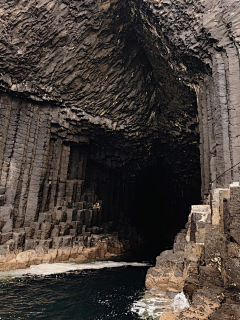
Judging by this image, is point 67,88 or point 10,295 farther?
point 67,88

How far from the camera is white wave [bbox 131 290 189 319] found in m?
6.30

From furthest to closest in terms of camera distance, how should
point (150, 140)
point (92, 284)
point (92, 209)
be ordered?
1. point (150, 140)
2. point (92, 209)
3. point (92, 284)

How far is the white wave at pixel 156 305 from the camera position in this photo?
6302 millimetres

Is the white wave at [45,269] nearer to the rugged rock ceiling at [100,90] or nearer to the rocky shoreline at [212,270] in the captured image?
the rugged rock ceiling at [100,90]

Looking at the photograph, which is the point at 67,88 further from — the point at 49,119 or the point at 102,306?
the point at 102,306

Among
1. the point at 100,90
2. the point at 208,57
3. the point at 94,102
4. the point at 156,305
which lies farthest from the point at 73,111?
the point at 156,305

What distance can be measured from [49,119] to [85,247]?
31.2 ft

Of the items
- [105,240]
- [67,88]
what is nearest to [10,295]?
[105,240]

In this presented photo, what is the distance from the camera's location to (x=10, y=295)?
8391 millimetres

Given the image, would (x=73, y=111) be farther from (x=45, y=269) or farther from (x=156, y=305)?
(x=156, y=305)

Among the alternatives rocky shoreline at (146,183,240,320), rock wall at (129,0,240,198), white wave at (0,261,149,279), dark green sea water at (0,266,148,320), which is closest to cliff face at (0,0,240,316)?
rock wall at (129,0,240,198)

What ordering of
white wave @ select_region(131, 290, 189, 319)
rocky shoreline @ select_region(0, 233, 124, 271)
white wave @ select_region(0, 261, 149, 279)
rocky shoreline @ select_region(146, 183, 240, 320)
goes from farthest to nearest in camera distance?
rocky shoreline @ select_region(0, 233, 124, 271), white wave @ select_region(0, 261, 149, 279), white wave @ select_region(131, 290, 189, 319), rocky shoreline @ select_region(146, 183, 240, 320)

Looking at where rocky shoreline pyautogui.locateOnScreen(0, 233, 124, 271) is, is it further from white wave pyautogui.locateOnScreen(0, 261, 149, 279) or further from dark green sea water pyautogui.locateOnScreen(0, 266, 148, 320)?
dark green sea water pyautogui.locateOnScreen(0, 266, 148, 320)

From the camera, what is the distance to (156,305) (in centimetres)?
689
